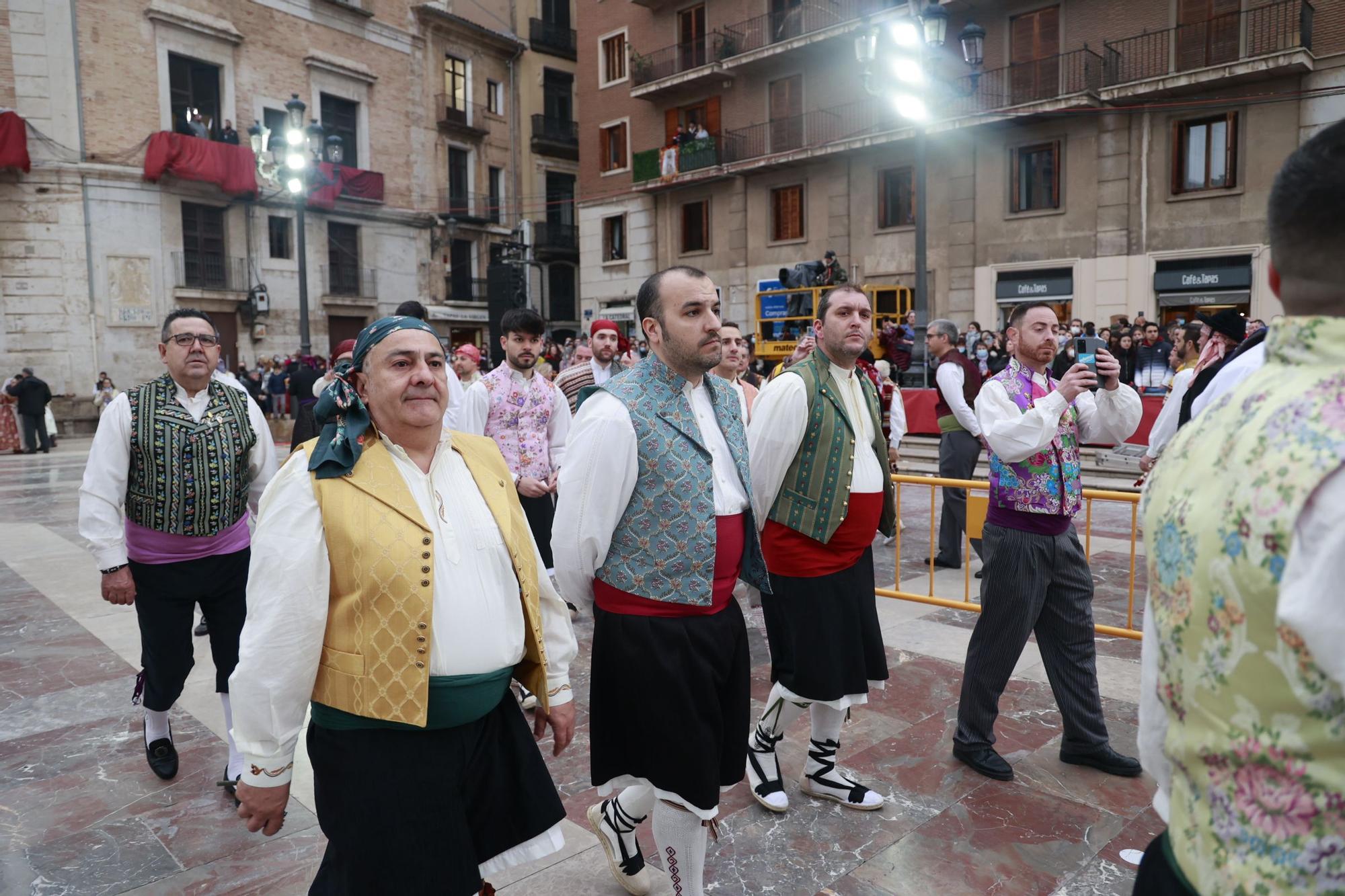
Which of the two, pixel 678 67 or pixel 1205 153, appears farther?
pixel 678 67

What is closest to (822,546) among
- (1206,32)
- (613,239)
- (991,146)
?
(1206,32)

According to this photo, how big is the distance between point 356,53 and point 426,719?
3253 cm

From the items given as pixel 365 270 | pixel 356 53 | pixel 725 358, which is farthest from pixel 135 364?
pixel 725 358

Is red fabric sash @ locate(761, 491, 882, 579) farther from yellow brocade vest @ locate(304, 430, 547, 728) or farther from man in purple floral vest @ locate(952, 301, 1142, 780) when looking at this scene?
yellow brocade vest @ locate(304, 430, 547, 728)

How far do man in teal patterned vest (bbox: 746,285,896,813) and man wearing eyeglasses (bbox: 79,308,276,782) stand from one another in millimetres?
2241

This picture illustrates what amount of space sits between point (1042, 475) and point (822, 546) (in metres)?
1.06

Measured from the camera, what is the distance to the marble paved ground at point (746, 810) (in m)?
3.19

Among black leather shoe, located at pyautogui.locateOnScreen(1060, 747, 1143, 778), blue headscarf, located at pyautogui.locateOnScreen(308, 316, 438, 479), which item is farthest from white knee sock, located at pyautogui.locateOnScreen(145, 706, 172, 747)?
black leather shoe, located at pyautogui.locateOnScreen(1060, 747, 1143, 778)

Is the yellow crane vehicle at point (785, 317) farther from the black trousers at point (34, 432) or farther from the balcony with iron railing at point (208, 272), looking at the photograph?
the balcony with iron railing at point (208, 272)

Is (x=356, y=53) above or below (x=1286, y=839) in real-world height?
above

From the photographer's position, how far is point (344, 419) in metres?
2.32

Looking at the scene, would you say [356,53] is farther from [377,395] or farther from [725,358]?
[377,395]

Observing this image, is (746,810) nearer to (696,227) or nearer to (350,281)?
(696,227)

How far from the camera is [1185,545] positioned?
135 centimetres
